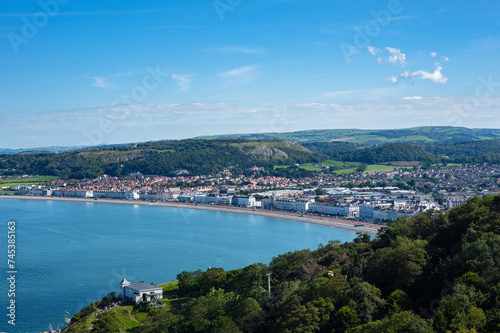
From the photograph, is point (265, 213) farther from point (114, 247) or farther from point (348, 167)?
point (348, 167)

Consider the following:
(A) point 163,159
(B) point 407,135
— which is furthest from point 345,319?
(B) point 407,135

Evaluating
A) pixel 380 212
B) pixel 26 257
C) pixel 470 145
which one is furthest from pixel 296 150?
pixel 26 257

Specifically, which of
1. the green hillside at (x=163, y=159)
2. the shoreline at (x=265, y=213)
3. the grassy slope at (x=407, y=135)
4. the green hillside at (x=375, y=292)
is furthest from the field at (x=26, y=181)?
the grassy slope at (x=407, y=135)

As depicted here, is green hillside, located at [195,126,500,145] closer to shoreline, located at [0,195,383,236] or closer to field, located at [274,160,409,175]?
field, located at [274,160,409,175]

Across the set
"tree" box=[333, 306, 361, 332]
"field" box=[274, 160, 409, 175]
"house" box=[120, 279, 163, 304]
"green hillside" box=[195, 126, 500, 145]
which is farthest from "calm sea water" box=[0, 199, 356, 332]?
"green hillside" box=[195, 126, 500, 145]

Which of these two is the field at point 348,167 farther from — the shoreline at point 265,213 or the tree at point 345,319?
the tree at point 345,319

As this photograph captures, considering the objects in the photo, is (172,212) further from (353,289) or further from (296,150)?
(296,150)

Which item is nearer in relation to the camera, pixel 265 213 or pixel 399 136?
pixel 265 213
